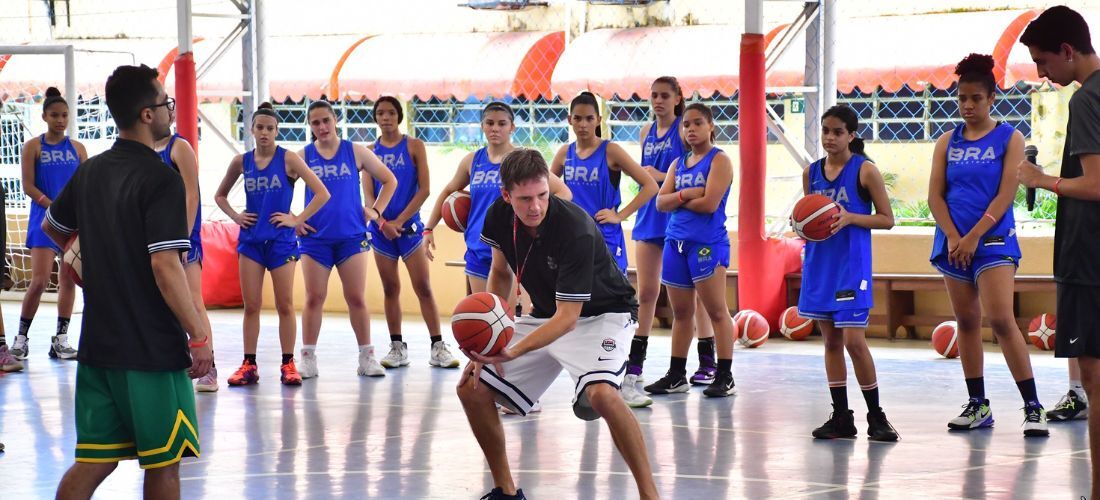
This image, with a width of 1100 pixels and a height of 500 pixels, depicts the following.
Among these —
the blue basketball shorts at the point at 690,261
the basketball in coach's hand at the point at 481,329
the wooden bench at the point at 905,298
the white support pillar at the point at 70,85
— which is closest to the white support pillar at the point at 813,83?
the wooden bench at the point at 905,298

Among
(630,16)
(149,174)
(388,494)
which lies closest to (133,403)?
(149,174)

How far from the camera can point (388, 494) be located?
5.63 m

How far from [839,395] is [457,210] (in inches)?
106

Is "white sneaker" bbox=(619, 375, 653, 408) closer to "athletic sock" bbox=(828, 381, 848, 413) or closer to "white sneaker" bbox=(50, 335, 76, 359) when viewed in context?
"athletic sock" bbox=(828, 381, 848, 413)

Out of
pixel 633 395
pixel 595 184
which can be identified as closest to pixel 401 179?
pixel 595 184

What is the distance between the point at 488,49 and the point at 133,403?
634 inches

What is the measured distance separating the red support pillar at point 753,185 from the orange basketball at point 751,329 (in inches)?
19.1

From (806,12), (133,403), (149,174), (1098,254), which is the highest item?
(806,12)

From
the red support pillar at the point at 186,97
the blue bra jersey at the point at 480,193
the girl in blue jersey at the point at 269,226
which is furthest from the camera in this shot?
the red support pillar at the point at 186,97

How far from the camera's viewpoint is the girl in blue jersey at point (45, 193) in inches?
384

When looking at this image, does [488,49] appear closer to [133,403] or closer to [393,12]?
[393,12]

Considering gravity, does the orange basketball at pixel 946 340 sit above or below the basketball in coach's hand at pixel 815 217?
below

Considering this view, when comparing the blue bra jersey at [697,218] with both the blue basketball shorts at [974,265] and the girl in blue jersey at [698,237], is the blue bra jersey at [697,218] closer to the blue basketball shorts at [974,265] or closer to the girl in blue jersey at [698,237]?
the girl in blue jersey at [698,237]

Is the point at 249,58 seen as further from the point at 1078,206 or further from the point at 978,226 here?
the point at 1078,206
